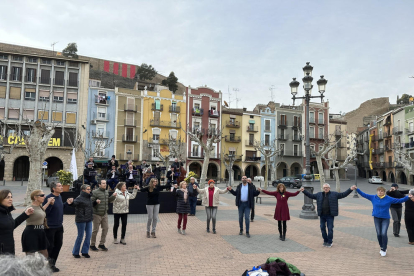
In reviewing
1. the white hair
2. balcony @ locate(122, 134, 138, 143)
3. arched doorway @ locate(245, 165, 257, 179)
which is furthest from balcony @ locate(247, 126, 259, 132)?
the white hair

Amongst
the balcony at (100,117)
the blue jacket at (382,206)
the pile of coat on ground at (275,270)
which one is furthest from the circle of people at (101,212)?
the balcony at (100,117)

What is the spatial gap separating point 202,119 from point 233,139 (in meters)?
5.92

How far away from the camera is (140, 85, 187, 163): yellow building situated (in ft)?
143

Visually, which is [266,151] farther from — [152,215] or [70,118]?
[152,215]

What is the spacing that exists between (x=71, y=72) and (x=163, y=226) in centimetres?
3570

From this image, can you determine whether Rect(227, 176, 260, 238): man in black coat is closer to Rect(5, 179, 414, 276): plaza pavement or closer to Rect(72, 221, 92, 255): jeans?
Rect(5, 179, 414, 276): plaza pavement

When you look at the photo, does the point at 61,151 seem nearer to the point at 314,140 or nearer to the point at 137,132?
the point at 137,132

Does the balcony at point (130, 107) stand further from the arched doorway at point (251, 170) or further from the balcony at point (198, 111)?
the arched doorway at point (251, 170)

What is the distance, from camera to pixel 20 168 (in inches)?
1502

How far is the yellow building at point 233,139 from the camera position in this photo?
159 ft

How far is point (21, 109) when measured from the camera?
38.0 metres

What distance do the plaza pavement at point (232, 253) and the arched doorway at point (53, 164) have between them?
31.2 meters

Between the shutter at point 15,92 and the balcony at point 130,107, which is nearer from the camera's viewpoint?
the shutter at point 15,92

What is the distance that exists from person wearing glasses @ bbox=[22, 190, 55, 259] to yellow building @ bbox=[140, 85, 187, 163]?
37.6 m
